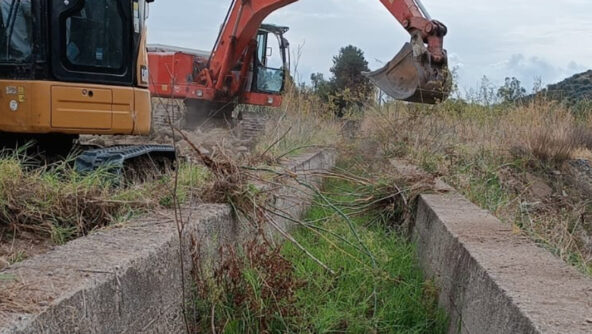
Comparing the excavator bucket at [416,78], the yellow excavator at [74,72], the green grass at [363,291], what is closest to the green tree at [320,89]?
the excavator bucket at [416,78]

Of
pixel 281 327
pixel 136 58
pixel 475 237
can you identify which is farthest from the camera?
pixel 136 58

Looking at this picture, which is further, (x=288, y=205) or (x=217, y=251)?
(x=288, y=205)

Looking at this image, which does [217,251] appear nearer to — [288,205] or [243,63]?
[288,205]

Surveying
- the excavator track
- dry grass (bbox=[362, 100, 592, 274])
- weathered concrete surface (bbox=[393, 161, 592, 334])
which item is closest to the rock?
dry grass (bbox=[362, 100, 592, 274])

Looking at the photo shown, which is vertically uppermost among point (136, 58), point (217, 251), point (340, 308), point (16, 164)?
point (136, 58)

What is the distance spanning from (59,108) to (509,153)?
558cm

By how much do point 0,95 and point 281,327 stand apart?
295cm

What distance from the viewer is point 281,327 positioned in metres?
2.91

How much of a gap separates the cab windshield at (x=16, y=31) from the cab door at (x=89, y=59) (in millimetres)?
173

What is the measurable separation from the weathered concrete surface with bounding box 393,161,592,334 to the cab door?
2586 millimetres

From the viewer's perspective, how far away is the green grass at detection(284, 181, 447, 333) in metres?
3.11

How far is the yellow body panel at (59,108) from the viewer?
4.56 metres

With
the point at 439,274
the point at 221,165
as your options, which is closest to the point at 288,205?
the point at 221,165

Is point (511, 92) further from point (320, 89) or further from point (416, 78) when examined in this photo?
point (320, 89)
